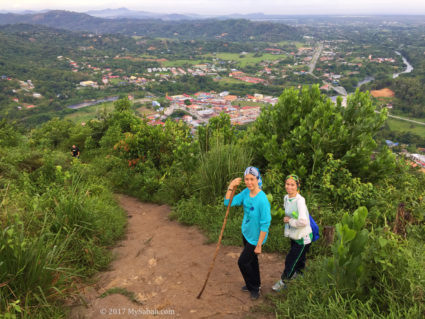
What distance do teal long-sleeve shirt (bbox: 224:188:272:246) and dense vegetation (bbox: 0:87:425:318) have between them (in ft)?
1.88

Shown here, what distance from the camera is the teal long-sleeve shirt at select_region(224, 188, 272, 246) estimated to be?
254 centimetres

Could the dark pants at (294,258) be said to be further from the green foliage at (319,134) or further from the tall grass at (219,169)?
the tall grass at (219,169)

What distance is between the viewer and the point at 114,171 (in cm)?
686

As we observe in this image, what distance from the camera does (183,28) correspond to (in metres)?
156

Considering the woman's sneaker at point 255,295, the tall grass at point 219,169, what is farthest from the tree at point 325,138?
the woman's sneaker at point 255,295

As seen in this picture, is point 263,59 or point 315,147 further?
point 263,59

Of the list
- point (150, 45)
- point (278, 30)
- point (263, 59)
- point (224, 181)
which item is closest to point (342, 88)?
point (263, 59)

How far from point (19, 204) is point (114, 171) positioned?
320 centimetres

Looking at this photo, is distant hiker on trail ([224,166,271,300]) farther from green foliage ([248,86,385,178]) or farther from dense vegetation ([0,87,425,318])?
green foliage ([248,86,385,178])

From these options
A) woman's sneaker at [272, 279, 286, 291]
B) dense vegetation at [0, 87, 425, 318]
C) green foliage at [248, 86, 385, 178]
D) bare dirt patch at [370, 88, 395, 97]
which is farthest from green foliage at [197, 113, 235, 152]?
bare dirt patch at [370, 88, 395, 97]

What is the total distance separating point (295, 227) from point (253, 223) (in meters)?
0.41

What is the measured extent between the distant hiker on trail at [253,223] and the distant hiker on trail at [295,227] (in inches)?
9.9

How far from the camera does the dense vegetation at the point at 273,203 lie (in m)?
2.17

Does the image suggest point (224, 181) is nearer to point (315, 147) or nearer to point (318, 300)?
point (315, 147)
